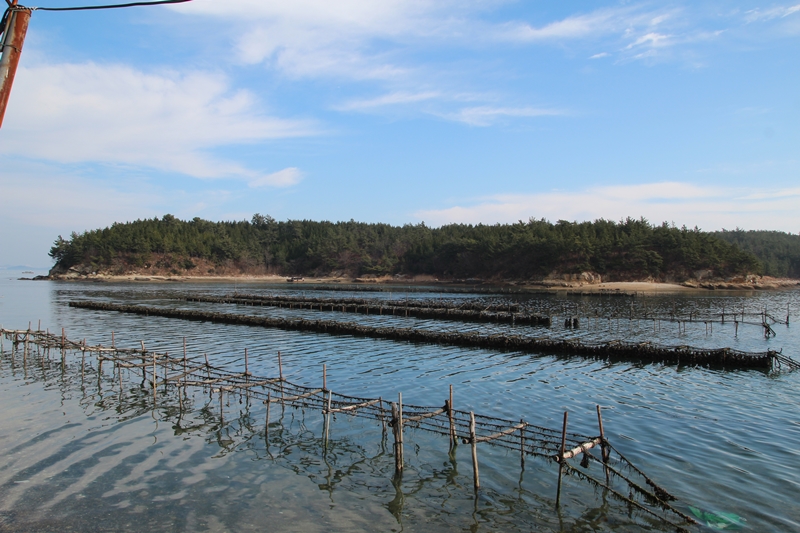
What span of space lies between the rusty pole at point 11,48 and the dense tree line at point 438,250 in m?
115

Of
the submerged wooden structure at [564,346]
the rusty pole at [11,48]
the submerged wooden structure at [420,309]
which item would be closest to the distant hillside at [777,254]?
the submerged wooden structure at [420,309]

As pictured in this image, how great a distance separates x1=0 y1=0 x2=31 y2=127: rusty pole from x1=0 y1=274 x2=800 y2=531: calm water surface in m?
9.21

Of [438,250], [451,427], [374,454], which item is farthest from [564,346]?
[438,250]

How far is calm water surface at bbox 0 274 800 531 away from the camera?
11.5 m

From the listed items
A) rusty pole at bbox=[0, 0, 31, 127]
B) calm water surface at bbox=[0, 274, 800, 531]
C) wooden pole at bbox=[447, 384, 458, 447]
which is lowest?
calm water surface at bbox=[0, 274, 800, 531]

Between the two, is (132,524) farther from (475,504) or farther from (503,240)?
(503,240)

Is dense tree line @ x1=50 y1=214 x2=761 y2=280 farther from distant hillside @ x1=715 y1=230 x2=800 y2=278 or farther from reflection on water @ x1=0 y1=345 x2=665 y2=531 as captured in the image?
reflection on water @ x1=0 y1=345 x2=665 y2=531

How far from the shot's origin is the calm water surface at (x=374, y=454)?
1152cm

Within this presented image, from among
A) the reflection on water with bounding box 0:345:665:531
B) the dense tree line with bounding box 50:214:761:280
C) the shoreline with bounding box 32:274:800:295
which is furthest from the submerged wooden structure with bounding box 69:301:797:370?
the dense tree line with bounding box 50:214:761:280

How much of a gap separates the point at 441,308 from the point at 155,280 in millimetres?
121263

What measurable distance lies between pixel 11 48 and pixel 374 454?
13010 millimetres

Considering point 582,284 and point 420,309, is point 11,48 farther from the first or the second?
point 582,284

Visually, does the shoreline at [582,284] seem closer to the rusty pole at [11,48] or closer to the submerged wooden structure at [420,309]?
the submerged wooden structure at [420,309]

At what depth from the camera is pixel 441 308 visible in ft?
201
